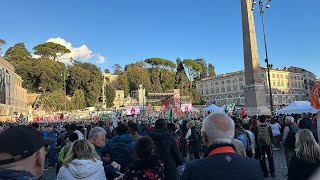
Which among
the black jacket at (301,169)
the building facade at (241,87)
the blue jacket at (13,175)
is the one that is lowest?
the black jacket at (301,169)

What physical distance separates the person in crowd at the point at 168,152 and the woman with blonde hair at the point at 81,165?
1.68 m

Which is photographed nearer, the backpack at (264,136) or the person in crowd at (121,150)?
the person in crowd at (121,150)

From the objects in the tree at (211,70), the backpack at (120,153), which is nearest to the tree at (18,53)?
the tree at (211,70)

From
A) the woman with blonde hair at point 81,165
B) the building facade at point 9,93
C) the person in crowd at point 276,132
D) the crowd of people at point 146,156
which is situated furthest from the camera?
the building facade at point 9,93

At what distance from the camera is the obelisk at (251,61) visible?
2222 centimetres

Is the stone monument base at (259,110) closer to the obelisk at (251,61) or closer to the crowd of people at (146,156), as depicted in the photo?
the obelisk at (251,61)

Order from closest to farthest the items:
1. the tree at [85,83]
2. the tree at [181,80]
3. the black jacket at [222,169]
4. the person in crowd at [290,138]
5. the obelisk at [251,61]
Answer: the black jacket at [222,169]
the person in crowd at [290,138]
the obelisk at [251,61]
the tree at [85,83]
the tree at [181,80]

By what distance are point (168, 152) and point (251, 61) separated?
730 inches

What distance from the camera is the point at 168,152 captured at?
5062mm

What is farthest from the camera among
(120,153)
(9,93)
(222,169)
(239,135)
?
(9,93)

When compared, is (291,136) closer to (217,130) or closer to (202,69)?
(217,130)

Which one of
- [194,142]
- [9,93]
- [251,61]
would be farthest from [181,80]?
[194,142]

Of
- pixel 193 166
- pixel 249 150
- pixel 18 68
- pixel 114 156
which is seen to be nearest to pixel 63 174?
pixel 114 156

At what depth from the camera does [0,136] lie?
1.62 metres
